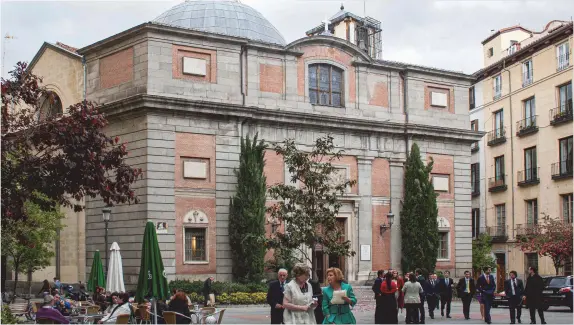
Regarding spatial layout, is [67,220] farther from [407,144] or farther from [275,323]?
[275,323]

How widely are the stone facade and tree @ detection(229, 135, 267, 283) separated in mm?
497

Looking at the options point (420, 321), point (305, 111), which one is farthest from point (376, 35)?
point (420, 321)

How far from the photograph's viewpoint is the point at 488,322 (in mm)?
25625

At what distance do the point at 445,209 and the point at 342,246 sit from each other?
1305 cm

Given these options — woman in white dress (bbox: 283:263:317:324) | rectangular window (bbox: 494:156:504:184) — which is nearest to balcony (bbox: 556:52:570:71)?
rectangular window (bbox: 494:156:504:184)

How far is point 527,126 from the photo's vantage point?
2057 inches

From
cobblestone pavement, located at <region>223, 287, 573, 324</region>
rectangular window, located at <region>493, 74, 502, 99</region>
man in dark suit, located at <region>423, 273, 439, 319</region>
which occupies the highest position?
rectangular window, located at <region>493, 74, 502, 99</region>

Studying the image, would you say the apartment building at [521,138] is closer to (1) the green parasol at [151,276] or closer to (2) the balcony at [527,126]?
(2) the balcony at [527,126]

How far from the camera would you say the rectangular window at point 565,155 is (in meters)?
48.0

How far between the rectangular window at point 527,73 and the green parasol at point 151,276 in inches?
1443

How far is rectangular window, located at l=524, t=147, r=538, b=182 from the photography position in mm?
51500

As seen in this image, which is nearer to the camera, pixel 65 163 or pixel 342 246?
pixel 65 163

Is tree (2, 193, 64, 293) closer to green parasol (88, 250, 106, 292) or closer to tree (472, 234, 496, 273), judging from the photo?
green parasol (88, 250, 106, 292)

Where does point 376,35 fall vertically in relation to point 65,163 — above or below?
above
